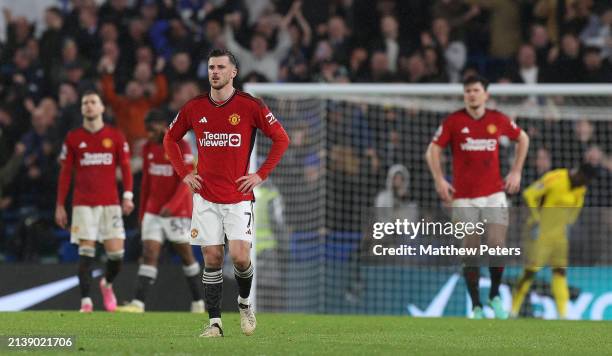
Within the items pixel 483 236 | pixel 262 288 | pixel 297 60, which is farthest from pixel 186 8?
pixel 483 236

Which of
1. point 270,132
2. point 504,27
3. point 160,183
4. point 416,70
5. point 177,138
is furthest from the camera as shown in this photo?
point 504,27

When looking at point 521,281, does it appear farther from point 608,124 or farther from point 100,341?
point 100,341

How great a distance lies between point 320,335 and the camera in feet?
31.5

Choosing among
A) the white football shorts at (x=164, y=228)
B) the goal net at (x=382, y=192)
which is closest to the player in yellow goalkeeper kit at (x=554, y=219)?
the goal net at (x=382, y=192)

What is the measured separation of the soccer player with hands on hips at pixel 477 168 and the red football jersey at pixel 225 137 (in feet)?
12.0

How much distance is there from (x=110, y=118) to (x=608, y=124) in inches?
266

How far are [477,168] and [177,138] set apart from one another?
13.7 feet

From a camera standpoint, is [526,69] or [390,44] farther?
[390,44]

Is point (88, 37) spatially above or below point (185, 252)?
above

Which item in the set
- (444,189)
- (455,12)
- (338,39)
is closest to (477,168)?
(444,189)

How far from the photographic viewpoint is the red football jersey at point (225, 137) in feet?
29.5

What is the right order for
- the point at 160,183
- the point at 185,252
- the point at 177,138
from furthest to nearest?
the point at 185,252, the point at 160,183, the point at 177,138

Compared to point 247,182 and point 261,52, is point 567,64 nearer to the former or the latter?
point 261,52

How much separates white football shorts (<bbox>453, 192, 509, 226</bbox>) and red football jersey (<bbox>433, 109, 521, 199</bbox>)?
0.17 feet
